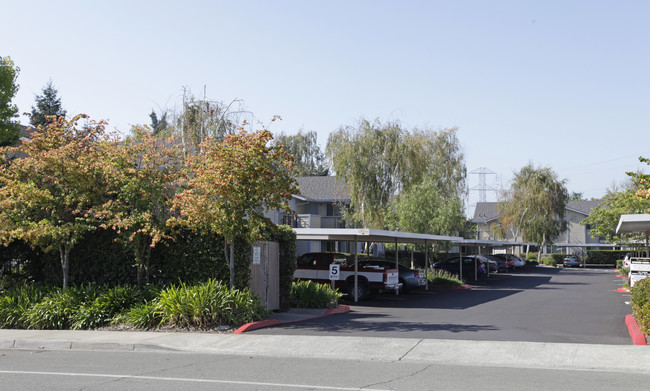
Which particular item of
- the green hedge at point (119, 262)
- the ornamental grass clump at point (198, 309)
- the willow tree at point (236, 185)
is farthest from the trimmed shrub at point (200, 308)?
the willow tree at point (236, 185)

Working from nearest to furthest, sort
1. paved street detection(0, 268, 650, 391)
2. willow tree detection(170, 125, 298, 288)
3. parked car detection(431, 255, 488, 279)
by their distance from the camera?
paved street detection(0, 268, 650, 391)
willow tree detection(170, 125, 298, 288)
parked car detection(431, 255, 488, 279)

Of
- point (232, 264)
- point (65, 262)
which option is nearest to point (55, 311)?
point (65, 262)

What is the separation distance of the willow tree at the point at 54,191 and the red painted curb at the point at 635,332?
41.4 feet

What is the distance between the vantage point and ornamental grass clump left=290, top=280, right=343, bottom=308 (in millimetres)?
→ 19078

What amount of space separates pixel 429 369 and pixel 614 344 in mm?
4566

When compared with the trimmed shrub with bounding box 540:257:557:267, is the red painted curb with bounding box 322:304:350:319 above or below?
above

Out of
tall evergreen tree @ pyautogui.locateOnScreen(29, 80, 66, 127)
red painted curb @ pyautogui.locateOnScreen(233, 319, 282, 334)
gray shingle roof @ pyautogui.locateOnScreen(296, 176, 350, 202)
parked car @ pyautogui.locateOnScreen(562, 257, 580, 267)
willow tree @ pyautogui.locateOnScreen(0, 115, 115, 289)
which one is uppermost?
tall evergreen tree @ pyautogui.locateOnScreen(29, 80, 66, 127)

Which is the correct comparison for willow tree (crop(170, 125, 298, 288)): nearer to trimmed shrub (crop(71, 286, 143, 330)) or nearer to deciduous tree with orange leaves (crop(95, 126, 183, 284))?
deciduous tree with orange leaves (crop(95, 126, 183, 284))

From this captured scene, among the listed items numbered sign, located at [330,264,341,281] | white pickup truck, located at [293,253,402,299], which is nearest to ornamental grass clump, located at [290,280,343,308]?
numbered sign, located at [330,264,341,281]

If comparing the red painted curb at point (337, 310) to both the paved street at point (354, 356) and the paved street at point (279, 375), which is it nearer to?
the paved street at point (354, 356)

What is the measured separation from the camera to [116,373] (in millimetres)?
9852

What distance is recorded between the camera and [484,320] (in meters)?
16.7

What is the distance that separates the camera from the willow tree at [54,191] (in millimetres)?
15703

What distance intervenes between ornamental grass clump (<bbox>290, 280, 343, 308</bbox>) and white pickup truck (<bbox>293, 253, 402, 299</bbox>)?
3.94m
